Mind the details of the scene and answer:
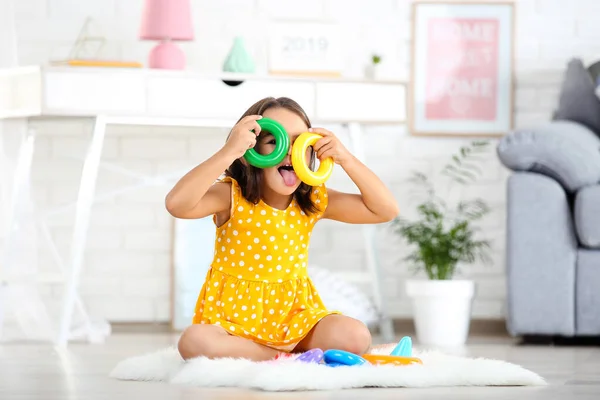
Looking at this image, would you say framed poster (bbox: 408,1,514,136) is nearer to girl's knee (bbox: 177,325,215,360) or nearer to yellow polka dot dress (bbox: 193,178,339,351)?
yellow polka dot dress (bbox: 193,178,339,351)

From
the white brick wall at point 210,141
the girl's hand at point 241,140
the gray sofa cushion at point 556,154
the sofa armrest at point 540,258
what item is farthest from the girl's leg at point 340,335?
the white brick wall at point 210,141

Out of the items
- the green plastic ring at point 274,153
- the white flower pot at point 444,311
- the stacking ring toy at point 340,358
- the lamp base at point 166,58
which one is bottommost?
the white flower pot at point 444,311

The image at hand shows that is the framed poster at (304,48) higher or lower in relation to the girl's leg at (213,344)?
higher

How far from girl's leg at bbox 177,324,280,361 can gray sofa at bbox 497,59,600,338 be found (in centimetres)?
121

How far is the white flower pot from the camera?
3.14m

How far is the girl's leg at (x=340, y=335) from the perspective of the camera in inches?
80.1

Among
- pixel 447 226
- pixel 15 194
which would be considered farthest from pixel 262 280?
pixel 447 226

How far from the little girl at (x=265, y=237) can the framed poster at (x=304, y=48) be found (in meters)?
1.17

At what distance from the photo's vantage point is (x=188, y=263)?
11.7 ft

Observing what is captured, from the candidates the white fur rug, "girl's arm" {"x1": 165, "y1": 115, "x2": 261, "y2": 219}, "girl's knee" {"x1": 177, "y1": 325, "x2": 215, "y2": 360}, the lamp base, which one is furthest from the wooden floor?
the lamp base

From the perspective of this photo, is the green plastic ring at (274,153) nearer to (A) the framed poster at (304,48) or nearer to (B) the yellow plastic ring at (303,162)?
(B) the yellow plastic ring at (303,162)

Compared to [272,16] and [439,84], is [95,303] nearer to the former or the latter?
[272,16]

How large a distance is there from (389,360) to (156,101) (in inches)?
54.4

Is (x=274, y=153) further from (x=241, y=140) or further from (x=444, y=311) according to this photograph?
(x=444, y=311)
